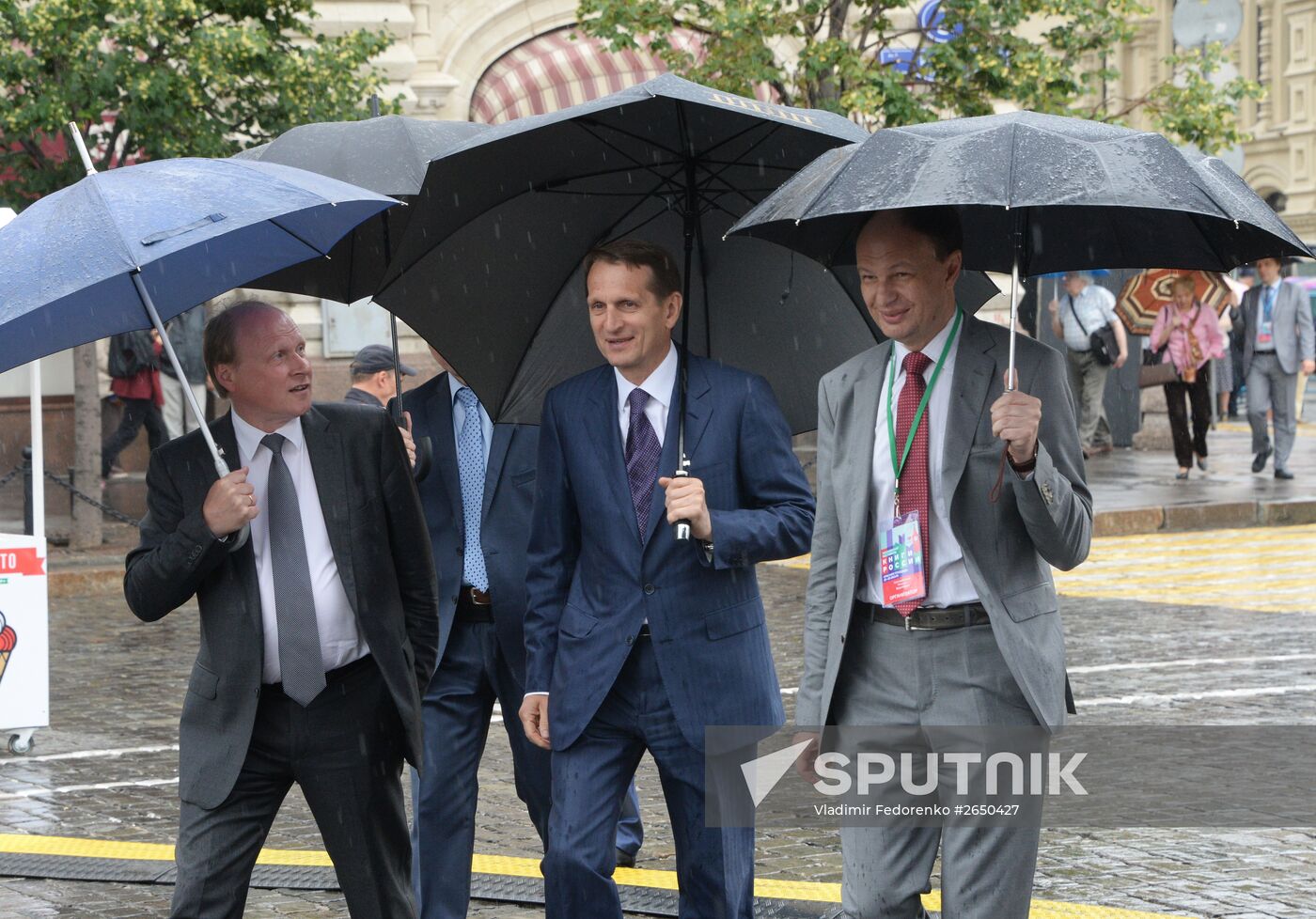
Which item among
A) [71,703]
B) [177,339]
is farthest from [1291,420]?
[71,703]

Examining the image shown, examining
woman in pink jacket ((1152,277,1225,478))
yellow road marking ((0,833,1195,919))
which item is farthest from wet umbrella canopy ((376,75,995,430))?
woman in pink jacket ((1152,277,1225,478))

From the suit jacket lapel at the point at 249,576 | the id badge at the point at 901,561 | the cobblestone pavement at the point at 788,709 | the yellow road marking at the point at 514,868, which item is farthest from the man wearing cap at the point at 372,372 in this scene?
the id badge at the point at 901,561

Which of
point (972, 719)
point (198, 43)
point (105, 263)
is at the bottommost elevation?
point (972, 719)

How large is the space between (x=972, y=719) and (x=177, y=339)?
14.0 meters

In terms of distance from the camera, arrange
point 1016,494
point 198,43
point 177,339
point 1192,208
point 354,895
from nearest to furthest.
Answer: point 1192,208
point 1016,494
point 354,895
point 198,43
point 177,339

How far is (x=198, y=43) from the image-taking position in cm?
1434

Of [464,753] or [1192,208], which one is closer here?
[1192,208]

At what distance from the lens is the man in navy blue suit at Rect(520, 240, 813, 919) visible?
14.0 ft

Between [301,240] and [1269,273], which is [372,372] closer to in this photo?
[301,240]

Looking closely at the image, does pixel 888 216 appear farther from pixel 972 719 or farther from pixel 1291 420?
pixel 1291 420

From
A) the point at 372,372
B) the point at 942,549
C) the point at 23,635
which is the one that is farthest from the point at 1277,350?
the point at 942,549

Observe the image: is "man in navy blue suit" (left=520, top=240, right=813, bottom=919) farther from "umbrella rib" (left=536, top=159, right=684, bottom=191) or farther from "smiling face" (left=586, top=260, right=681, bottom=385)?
"umbrella rib" (left=536, top=159, right=684, bottom=191)

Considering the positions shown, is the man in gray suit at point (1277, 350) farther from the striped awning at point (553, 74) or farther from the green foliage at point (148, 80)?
the striped awning at point (553, 74)

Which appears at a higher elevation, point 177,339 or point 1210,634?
point 177,339
